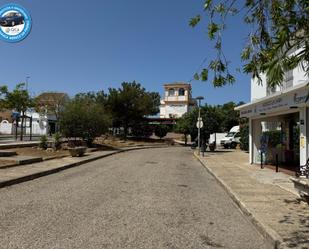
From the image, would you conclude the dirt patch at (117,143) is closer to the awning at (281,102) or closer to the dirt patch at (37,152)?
the dirt patch at (37,152)

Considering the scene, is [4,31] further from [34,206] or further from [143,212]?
[143,212]

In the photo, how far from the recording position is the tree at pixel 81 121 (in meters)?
34.6

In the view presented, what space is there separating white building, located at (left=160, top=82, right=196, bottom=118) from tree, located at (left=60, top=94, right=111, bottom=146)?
214 feet

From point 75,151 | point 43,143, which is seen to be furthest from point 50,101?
point 75,151

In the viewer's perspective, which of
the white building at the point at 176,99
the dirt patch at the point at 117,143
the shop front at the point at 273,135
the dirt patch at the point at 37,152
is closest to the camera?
the shop front at the point at 273,135

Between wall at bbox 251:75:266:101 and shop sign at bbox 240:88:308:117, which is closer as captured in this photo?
shop sign at bbox 240:88:308:117

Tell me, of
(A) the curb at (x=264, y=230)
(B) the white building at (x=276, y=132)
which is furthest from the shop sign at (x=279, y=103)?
(A) the curb at (x=264, y=230)

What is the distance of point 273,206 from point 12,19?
452 inches

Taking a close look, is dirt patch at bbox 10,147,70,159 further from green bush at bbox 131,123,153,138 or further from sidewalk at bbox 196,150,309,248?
green bush at bbox 131,123,153,138

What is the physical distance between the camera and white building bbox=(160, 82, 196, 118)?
10100cm

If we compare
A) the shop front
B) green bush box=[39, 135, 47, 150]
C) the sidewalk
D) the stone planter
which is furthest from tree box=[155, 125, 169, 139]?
the sidewalk

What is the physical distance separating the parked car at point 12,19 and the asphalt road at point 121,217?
6.05 meters

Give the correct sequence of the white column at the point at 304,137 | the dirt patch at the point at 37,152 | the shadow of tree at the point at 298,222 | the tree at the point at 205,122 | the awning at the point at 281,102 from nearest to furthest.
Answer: the shadow of tree at the point at 298,222 → the awning at the point at 281,102 → the white column at the point at 304,137 → the dirt patch at the point at 37,152 → the tree at the point at 205,122

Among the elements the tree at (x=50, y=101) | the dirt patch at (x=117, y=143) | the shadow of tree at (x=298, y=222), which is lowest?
the shadow of tree at (x=298, y=222)
